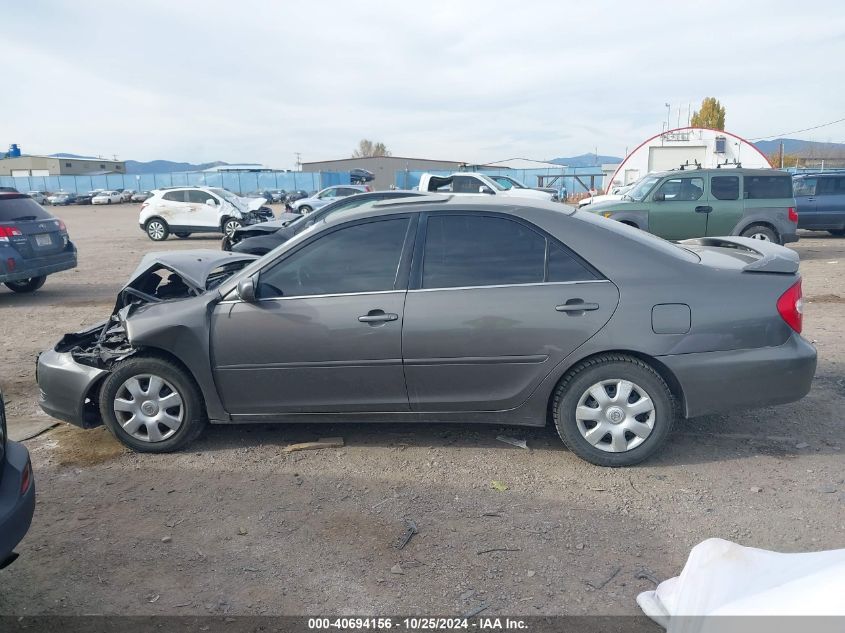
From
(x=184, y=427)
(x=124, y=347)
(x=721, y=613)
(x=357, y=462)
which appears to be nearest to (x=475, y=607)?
(x=721, y=613)

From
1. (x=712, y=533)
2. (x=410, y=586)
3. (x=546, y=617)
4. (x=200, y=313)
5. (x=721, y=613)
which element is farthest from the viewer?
(x=200, y=313)

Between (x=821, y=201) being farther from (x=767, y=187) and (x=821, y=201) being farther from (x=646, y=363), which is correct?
(x=646, y=363)

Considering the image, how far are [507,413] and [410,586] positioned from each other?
4.61 feet

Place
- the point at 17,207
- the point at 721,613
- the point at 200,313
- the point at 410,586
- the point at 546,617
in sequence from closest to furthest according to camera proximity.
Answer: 1. the point at 721,613
2. the point at 546,617
3. the point at 410,586
4. the point at 200,313
5. the point at 17,207

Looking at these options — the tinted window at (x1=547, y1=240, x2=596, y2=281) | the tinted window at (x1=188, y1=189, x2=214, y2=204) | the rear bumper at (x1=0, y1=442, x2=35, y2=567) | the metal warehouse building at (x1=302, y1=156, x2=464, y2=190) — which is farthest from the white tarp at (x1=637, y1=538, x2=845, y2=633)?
the metal warehouse building at (x1=302, y1=156, x2=464, y2=190)

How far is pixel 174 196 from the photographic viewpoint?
843 inches

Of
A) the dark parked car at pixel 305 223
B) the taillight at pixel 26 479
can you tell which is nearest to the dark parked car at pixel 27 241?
the dark parked car at pixel 305 223

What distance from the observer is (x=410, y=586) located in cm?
304

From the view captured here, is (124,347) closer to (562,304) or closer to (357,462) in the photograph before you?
(357,462)

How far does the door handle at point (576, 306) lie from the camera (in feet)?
13.0

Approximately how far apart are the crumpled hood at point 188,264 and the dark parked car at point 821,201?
16295 mm

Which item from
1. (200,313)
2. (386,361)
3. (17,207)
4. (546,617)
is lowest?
(546,617)

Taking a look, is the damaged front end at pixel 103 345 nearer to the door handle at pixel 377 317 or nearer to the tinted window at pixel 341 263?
the tinted window at pixel 341 263

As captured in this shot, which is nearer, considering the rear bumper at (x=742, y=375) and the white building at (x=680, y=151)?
the rear bumper at (x=742, y=375)
